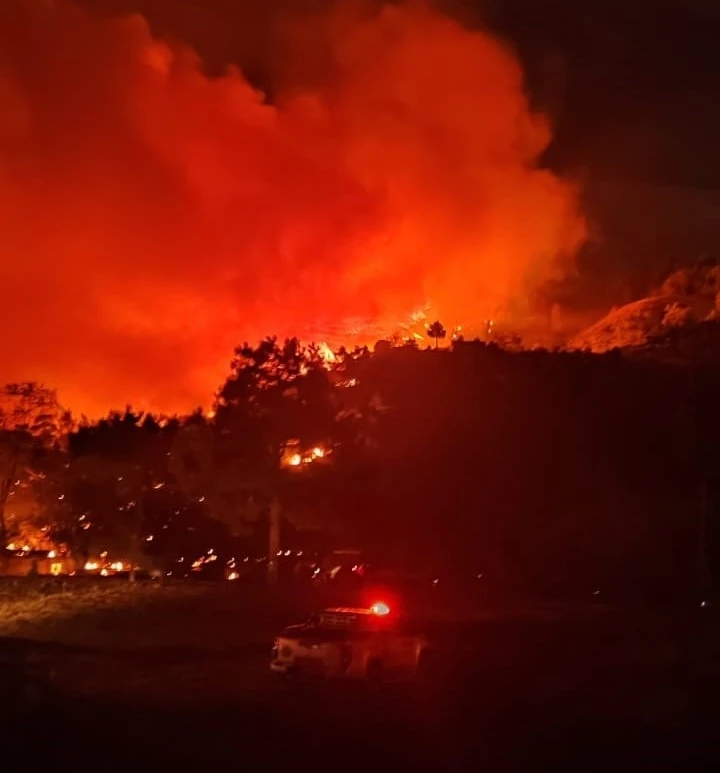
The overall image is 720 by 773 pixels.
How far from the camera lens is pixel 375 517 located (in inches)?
1262

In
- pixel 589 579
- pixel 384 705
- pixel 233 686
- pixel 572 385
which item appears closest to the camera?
pixel 384 705

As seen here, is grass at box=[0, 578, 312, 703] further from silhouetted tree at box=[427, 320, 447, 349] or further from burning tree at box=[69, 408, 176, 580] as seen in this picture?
silhouetted tree at box=[427, 320, 447, 349]

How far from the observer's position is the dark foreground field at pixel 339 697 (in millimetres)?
9641

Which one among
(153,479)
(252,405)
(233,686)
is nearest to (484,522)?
(252,405)

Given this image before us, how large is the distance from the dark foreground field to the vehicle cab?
292 millimetres

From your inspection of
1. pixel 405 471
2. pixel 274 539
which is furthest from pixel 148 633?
pixel 405 471

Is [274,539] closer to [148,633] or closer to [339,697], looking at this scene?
[148,633]

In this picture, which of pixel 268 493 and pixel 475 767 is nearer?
pixel 475 767

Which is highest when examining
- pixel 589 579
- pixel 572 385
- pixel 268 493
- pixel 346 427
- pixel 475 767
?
pixel 572 385

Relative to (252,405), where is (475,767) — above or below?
below

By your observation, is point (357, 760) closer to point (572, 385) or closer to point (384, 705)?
point (384, 705)

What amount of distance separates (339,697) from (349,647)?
1049 millimetres

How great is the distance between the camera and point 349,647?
15.0 meters

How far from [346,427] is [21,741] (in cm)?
2274
